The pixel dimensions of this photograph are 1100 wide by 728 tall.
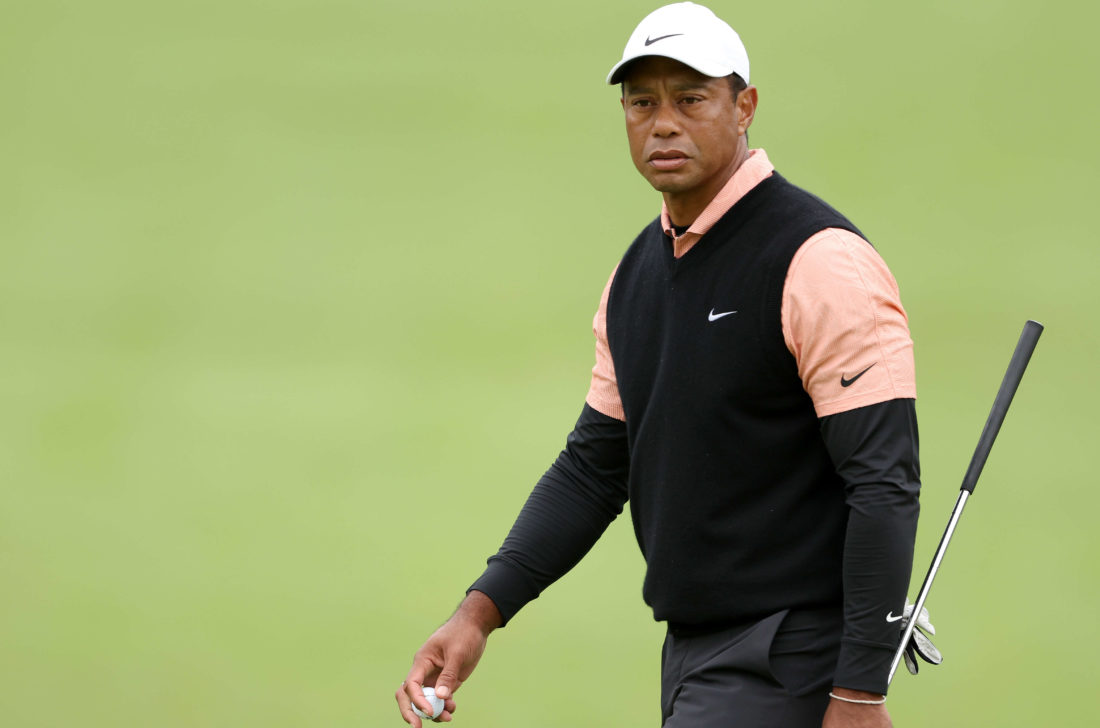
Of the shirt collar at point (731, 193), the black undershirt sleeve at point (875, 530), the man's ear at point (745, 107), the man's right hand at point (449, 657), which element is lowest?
the man's right hand at point (449, 657)

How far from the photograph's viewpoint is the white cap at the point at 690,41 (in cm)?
186

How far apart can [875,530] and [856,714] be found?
0.77 ft

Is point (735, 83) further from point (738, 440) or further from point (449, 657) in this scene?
point (449, 657)

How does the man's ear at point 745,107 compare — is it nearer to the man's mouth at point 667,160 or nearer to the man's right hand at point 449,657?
the man's mouth at point 667,160

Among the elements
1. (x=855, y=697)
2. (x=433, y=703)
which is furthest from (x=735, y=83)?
(x=433, y=703)

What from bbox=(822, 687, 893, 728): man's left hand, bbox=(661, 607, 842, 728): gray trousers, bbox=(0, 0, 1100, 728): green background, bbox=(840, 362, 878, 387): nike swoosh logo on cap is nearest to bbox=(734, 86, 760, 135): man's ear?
bbox=(840, 362, 878, 387): nike swoosh logo on cap

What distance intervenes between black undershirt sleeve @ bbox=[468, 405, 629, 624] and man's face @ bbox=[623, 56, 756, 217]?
1.46 feet

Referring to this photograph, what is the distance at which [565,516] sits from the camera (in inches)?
87.3

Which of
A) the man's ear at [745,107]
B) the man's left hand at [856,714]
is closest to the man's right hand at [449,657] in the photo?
the man's left hand at [856,714]

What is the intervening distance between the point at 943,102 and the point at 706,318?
8.10ft

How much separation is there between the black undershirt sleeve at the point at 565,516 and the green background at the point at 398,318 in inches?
64.0

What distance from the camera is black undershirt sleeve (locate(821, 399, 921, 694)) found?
1677 mm

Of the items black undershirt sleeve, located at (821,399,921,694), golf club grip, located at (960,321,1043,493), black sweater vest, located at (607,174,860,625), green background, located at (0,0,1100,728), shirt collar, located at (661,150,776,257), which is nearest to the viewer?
black undershirt sleeve, located at (821,399,921,694)

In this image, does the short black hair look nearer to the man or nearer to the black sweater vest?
the man
